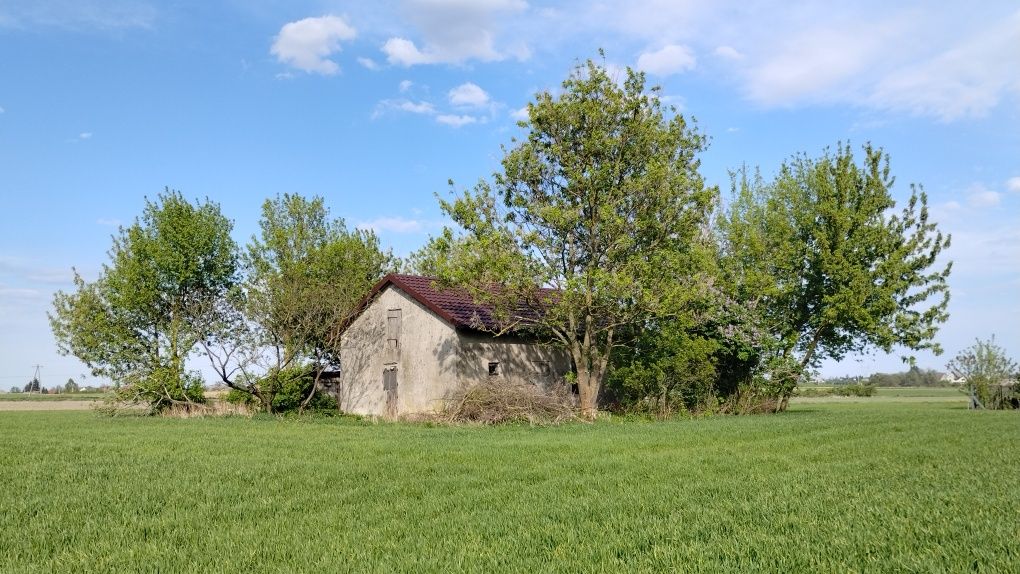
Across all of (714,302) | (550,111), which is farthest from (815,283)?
(550,111)

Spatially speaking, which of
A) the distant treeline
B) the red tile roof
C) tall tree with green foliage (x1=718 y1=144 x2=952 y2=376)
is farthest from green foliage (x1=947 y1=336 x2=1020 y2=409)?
the distant treeline

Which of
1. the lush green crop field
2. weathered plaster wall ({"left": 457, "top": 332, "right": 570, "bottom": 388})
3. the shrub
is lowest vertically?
the lush green crop field

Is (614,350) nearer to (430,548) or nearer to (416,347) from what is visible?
(416,347)

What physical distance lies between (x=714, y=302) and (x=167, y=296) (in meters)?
22.8

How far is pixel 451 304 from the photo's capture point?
28688 mm

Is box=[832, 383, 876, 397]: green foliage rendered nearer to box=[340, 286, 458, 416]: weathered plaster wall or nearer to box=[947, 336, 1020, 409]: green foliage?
box=[947, 336, 1020, 409]: green foliage

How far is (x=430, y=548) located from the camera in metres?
6.10

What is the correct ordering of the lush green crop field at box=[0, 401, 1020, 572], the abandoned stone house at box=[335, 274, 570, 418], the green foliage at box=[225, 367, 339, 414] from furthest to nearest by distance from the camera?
1. the green foliage at box=[225, 367, 339, 414]
2. the abandoned stone house at box=[335, 274, 570, 418]
3. the lush green crop field at box=[0, 401, 1020, 572]

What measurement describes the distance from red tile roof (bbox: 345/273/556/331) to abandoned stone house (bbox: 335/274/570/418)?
→ 0.04m

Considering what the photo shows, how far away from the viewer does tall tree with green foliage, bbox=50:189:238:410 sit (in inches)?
1180

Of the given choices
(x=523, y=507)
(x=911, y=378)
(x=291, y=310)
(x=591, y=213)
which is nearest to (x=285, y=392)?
(x=291, y=310)

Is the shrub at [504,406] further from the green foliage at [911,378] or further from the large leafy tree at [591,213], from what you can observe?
the green foliage at [911,378]

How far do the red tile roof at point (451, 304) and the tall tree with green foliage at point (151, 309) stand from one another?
7519mm

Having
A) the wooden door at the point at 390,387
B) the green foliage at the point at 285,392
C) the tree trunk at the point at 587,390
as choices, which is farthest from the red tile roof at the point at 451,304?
the green foliage at the point at 285,392
